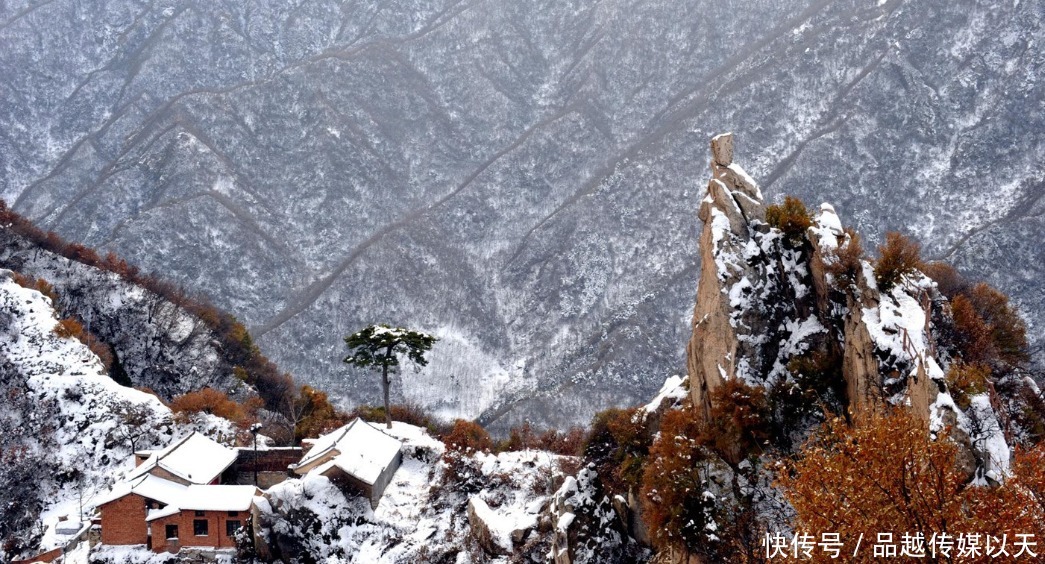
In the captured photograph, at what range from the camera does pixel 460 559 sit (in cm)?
4025

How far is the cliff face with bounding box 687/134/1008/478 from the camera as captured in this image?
2780cm

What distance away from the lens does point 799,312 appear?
32.2 metres

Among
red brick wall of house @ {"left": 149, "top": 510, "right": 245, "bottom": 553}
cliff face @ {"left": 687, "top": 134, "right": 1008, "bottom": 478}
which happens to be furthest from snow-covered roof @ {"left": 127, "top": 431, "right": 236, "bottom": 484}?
cliff face @ {"left": 687, "top": 134, "right": 1008, "bottom": 478}

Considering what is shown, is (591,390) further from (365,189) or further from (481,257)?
(365,189)

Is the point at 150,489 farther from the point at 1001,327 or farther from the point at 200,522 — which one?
the point at 1001,327

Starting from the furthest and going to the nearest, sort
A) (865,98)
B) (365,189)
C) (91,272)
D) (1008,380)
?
(365,189)
(865,98)
(91,272)
(1008,380)

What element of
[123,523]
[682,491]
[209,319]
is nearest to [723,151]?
[682,491]

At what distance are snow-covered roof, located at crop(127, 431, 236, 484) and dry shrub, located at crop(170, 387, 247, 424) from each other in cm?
567

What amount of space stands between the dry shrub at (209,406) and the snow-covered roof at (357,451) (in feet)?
39.4

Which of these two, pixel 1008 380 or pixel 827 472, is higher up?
pixel 1008 380

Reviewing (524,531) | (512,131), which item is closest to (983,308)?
(524,531)

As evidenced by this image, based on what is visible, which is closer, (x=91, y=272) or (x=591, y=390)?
(x=91, y=272)

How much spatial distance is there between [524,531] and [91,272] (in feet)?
209

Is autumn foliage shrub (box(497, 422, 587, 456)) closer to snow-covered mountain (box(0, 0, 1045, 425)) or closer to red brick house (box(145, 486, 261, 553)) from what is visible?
red brick house (box(145, 486, 261, 553))
